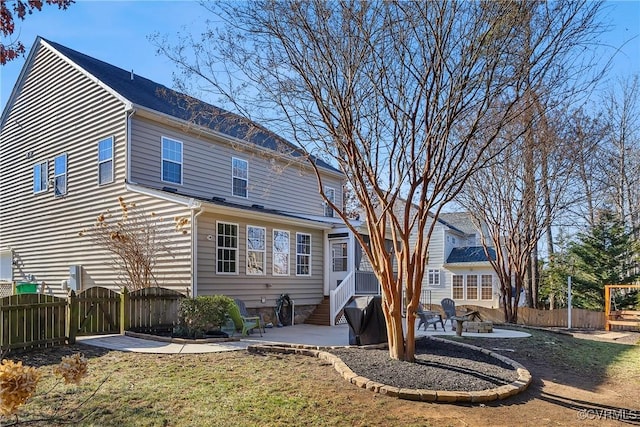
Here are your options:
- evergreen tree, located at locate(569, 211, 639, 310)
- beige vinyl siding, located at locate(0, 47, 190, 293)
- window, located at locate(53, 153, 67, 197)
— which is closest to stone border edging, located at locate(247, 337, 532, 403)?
beige vinyl siding, located at locate(0, 47, 190, 293)

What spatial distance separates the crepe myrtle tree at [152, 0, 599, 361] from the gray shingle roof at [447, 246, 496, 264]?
18.7m

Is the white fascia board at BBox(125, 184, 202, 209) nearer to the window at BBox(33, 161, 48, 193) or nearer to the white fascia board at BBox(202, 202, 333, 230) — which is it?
the white fascia board at BBox(202, 202, 333, 230)

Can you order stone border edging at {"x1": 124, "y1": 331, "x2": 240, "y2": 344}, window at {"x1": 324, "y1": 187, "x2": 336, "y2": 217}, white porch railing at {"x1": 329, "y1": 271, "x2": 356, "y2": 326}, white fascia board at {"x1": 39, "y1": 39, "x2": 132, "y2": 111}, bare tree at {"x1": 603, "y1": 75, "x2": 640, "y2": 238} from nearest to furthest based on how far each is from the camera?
stone border edging at {"x1": 124, "y1": 331, "x2": 240, "y2": 344}, white fascia board at {"x1": 39, "y1": 39, "x2": 132, "y2": 111}, white porch railing at {"x1": 329, "y1": 271, "x2": 356, "y2": 326}, window at {"x1": 324, "y1": 187, "x2": 336, "y2": 217}, bare tree at {"x1": 603, "y1": 75, "x2": 640, "y2": 238}

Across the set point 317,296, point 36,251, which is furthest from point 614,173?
point 36,251

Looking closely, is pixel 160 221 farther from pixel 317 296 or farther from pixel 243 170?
pixel 317 296

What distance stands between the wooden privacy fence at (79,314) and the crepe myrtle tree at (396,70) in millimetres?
4952

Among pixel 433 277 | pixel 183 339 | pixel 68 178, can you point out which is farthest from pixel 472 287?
pixel 68 178

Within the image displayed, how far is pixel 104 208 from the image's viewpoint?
13.3 m

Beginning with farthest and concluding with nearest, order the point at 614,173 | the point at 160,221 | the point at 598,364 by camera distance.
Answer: the point at 614,173 → the point at 160,221 → the point at 598,364

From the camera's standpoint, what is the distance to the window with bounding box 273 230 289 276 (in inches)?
530

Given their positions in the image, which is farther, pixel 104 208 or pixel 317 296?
pixel 317 296

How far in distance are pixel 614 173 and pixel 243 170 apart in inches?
654

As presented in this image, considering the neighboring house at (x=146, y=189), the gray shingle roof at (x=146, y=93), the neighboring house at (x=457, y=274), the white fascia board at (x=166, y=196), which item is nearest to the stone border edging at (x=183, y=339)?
the neighboring house at (x=146, y=189)

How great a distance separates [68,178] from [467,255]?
20.4 metres
